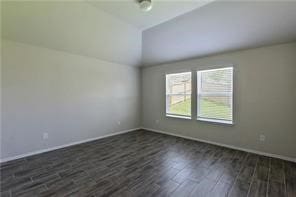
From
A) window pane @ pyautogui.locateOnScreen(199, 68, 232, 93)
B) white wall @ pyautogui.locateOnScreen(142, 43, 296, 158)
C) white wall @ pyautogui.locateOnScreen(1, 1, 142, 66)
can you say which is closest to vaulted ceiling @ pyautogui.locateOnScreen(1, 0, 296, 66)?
white wall @ pyautogui.locateOnScreen(1, 1, 142, 66)

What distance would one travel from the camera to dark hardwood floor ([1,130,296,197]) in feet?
6.93

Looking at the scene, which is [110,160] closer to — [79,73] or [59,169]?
[59,169]

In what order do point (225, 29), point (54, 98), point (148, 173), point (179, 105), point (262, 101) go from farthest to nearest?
point (179, 105)
point (54, 98)
point (262, 101)
point (225, 29)
point (148, 173)

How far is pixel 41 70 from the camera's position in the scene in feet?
11.4

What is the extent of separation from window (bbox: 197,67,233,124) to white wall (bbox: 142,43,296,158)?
0.17m

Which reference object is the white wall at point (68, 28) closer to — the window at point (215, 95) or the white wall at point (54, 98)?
the white wall at point (54, 98)

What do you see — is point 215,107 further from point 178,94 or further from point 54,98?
point 54,98

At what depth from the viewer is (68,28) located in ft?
10.5

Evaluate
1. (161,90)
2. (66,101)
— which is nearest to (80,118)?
(66,101)

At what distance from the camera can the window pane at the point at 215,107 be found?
3.89m

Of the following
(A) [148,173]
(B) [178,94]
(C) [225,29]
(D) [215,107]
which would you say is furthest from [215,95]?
(A) [148,173]

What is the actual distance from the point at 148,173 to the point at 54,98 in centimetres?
287

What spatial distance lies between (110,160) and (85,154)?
0.71 metres

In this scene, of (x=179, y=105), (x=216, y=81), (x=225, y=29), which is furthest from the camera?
(x=179, y=105)
